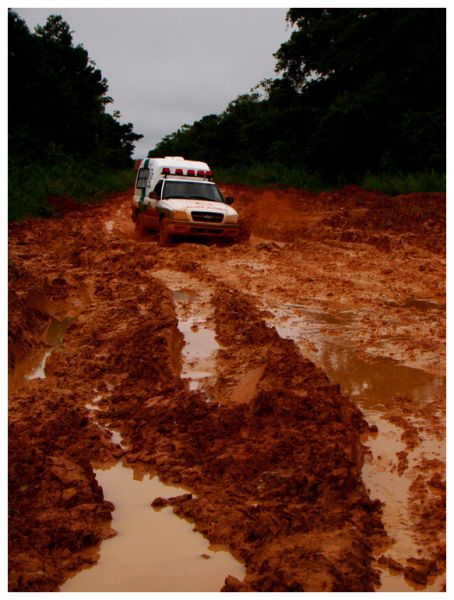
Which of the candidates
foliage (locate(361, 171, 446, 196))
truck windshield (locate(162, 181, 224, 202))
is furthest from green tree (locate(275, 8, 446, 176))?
Result: truck windshield (locate(162, 181, 224, 202))

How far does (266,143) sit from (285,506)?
114 ft

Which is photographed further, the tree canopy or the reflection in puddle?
the tree canopy

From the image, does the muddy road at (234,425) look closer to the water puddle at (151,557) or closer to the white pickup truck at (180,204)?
the water puddle at (151,557)

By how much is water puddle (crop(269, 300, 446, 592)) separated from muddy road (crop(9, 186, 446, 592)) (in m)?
0.02

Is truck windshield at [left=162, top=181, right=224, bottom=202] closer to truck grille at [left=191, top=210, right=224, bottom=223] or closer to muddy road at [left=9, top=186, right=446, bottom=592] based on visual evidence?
truck grille at [left=191, top=210, right=224, bottom=223]

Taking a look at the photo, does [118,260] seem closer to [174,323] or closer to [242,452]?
[174,323]

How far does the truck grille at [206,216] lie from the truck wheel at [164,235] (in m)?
0.69

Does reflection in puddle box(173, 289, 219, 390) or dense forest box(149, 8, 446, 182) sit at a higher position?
dense forest box(149, 8, 446, 182)

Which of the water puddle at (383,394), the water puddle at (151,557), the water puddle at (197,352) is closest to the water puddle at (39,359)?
the water puddle at (197,352)

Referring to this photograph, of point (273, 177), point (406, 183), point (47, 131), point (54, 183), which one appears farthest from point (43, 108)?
point (406, 183)

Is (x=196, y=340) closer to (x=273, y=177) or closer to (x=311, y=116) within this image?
(x=273, y=177)

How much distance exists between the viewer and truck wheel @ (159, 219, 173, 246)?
50.9 ft

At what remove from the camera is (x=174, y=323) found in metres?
8.51

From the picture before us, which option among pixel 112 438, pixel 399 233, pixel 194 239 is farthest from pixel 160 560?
pixel 399 233
